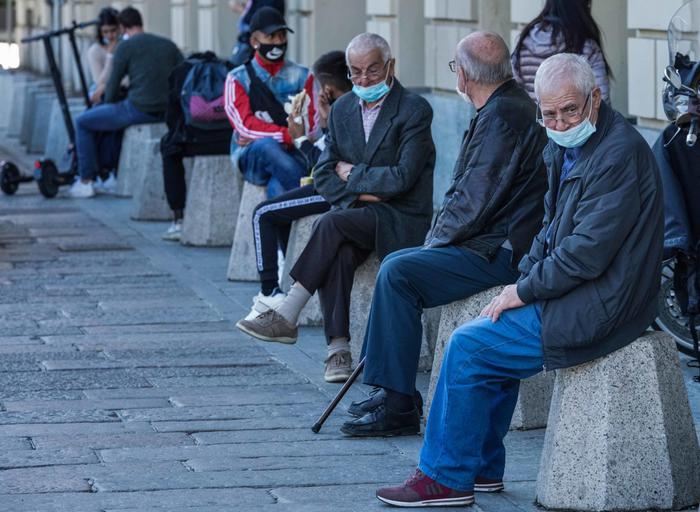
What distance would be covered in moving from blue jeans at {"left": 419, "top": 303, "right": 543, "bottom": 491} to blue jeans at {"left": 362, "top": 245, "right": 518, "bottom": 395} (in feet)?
2.84

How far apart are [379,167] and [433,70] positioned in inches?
227

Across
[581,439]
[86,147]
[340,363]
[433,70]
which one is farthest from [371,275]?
[86,147]

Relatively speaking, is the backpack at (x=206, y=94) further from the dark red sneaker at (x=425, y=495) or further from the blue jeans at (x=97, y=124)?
the dark red sneaker at (x=425, y=495)

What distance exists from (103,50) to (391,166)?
387 inches

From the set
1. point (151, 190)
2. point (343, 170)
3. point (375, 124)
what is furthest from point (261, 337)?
point (151, 190)

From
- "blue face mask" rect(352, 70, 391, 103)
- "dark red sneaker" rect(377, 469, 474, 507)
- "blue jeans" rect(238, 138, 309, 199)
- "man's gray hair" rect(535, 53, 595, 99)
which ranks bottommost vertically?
"dark red sneaker" rect(377, 469, 474, 507)

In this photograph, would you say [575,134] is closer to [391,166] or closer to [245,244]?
[391,166]

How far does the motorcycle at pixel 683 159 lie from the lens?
622 cm

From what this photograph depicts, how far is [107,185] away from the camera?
15.2m

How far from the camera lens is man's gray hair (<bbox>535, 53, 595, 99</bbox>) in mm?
4930

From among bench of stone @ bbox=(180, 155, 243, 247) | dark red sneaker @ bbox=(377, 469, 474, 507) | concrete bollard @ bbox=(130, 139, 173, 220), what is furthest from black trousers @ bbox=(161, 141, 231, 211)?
dark red sneaker @ bbox=(377, 469, 474, 507)

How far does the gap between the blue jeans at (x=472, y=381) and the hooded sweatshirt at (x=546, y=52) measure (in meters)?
2.83

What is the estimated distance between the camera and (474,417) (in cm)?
512

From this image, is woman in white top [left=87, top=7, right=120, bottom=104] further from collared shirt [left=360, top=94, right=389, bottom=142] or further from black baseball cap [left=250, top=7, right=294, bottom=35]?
collared shirt [left=360, top=94, right=389, bottom=142]
